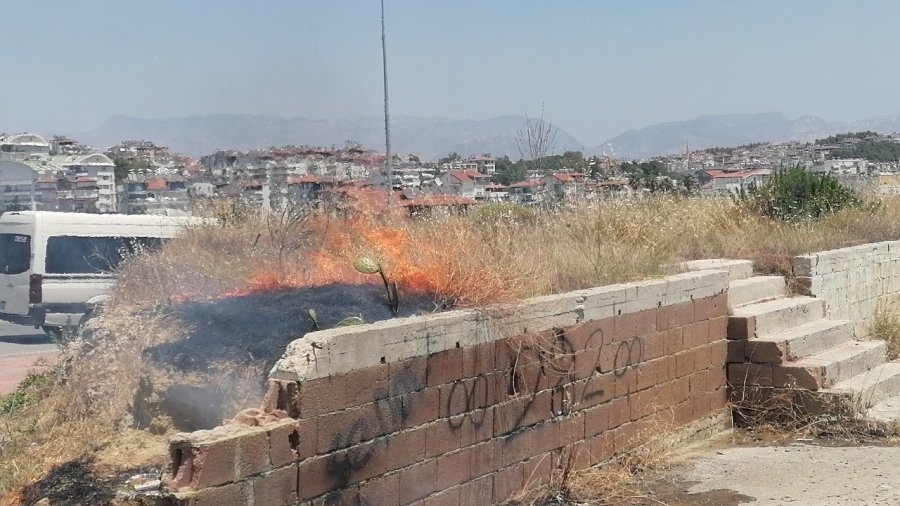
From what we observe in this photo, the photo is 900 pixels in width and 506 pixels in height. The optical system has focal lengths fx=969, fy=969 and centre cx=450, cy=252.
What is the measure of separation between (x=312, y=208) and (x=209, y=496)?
6.32m

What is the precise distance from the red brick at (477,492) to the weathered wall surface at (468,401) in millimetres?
12

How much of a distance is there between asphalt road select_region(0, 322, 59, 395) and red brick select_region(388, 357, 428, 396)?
7.13 meters

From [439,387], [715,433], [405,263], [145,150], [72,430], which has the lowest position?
[715,433]

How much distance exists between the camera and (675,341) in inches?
356

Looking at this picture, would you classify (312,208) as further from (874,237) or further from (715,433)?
(874,237)

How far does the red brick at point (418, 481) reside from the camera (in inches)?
242

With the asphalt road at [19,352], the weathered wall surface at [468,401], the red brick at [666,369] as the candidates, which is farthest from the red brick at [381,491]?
the asphalt road at [19,352]

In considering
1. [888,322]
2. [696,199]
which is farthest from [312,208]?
Answer: [696,199]

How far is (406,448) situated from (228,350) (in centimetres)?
172

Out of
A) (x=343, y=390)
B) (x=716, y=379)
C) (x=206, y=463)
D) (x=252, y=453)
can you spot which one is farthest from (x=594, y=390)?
(x=206, y=463)

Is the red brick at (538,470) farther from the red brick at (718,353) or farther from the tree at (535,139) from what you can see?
the tree at (535,139)

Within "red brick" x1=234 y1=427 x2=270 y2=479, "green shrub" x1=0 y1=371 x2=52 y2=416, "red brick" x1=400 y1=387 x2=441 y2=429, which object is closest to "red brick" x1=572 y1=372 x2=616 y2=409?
"red brick" x1=400 y1=387 x2=441 y2=429

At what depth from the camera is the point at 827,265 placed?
1192 cm

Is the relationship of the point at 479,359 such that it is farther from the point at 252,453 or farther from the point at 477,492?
the point at 252,453
